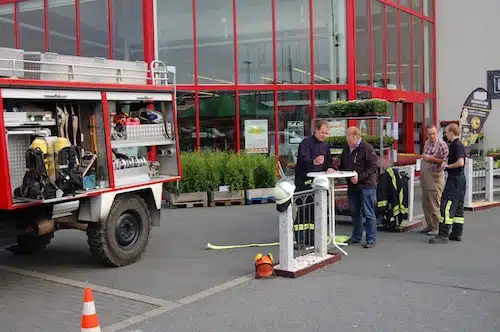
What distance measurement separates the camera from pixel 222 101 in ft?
50.9

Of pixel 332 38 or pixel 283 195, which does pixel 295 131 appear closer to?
pixel 332 38

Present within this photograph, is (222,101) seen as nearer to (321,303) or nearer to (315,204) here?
(315,204)

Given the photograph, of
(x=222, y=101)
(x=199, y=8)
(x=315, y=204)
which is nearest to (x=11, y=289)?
(x=315, y=204)

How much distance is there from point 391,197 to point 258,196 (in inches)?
172

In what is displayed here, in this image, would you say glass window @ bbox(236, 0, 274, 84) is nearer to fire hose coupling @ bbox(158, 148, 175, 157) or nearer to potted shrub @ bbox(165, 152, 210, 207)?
potted shrub @ bbox(165, 152, 210, 207)

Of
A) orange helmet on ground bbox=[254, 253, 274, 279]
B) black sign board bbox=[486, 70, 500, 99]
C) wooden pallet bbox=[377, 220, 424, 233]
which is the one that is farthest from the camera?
black sign board bbox=[486, 70, 500, 99]

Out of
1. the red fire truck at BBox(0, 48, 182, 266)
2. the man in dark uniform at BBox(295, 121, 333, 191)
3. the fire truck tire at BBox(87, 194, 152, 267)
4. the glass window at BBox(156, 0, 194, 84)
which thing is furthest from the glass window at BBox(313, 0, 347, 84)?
the fire truck tire at BBox(87, 194, 152, 267)

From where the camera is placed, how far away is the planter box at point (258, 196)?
43.5 ft

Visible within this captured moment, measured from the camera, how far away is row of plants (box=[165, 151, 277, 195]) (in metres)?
13.0

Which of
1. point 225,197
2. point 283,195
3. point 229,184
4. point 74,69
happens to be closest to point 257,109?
point 229,184

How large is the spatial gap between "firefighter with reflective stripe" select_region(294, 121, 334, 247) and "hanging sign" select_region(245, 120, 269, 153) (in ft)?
23.9

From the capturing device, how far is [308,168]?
8219mm

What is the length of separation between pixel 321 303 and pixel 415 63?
1635 cm

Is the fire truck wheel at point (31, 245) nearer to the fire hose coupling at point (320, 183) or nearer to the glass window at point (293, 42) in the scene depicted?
the fire hose coupling at point (320, 183)
